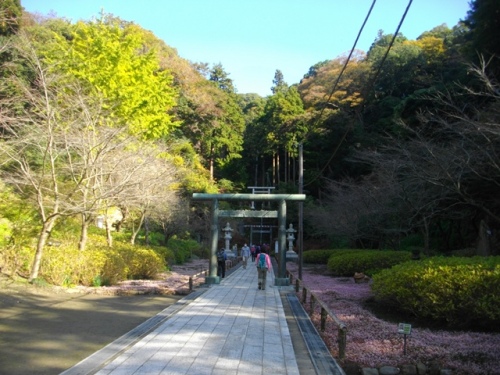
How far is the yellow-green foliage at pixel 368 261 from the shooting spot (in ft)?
63.4

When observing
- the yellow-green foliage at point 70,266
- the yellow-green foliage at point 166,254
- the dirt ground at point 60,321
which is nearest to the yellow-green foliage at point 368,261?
the yellow-green foliage at point 166,254

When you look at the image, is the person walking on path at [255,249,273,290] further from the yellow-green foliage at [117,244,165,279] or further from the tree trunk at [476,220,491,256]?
the tree trunk at [476,220,491,256]

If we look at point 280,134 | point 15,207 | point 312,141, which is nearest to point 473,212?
point 15,207

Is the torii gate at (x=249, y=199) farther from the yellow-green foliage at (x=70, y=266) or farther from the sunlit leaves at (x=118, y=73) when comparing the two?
the sunlit leaves at (x=118, y=73)

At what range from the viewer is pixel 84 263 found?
14.0m

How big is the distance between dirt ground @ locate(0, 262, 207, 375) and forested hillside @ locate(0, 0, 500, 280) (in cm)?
212

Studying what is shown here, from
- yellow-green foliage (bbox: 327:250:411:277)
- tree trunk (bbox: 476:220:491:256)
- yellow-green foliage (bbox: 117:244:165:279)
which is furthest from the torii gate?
tree trunk (bbox: 476:220:491:256)

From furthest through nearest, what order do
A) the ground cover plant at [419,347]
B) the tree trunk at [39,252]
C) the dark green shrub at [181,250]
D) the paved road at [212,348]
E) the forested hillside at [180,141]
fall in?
the dark green shrub at [181,250] → the forested hillside at [180,141] → the tree trunk at [39,252] → the ground cover plant at [419,347] → the paved road at [212,348]

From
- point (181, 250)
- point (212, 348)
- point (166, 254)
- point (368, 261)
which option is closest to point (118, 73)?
point (166, 254)

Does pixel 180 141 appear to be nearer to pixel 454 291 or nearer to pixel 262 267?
pixel 262 267

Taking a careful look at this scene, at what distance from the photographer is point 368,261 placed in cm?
1995

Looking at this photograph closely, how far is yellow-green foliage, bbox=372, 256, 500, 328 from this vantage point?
27.7ft

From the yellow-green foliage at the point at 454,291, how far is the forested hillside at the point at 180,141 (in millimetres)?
3062

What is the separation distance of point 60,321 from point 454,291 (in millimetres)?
7765
